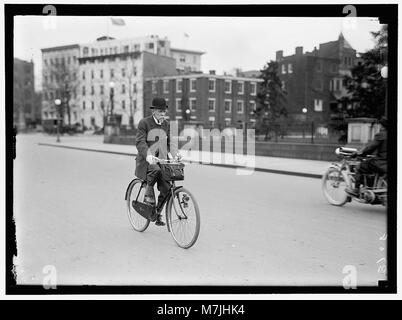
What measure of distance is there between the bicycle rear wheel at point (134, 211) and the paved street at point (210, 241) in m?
0.12

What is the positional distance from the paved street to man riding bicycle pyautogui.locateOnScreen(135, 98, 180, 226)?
0.71m

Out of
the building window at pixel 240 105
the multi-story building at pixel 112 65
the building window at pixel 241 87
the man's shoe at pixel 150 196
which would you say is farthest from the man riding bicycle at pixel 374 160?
the building window at pixel 240 105

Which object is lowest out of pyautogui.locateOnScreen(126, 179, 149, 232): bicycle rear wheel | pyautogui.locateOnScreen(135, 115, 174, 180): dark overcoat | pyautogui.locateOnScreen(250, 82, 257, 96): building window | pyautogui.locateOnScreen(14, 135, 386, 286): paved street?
pyautogui.locateOnScreen(14, 135, 386, 286): paved street

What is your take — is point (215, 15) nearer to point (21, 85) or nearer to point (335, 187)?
point (21, 85)

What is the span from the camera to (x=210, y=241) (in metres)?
6.14

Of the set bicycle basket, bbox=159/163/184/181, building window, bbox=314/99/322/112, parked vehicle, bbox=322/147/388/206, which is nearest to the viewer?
bicycle basket, bbox=159/163/184/181

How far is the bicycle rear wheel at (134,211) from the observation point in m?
6.48

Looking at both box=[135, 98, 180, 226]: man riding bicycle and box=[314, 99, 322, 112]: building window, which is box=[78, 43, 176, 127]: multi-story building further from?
box=[314, 99, 322, 112]: building window

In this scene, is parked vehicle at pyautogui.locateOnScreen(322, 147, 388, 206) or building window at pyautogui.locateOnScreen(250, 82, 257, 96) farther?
building window at pyautogui.locateOnScreen(250, 82, 257, 96)

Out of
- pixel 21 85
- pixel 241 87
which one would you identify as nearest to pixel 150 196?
pixel 21 85

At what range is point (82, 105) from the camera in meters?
22.7

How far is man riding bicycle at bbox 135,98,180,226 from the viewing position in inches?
227

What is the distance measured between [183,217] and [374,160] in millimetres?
3793

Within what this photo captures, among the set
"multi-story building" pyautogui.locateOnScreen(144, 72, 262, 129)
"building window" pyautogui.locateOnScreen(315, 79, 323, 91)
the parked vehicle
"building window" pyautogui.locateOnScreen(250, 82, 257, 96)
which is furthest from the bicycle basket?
"building window" pyautogui.locateOnScreen(250, 82, 257, 96)
